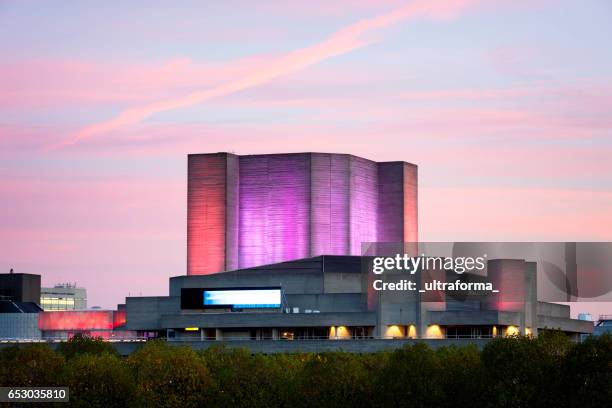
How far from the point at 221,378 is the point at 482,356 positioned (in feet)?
112

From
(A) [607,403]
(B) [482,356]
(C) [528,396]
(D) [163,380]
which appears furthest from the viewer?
(D) [163,380]

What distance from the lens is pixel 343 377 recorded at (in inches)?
6619

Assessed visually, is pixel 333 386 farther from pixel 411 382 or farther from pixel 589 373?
pixel 589 373

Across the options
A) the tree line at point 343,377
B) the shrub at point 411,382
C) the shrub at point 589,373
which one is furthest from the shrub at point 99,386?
the shrub at point 589,373

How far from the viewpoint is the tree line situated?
148750 millimetres

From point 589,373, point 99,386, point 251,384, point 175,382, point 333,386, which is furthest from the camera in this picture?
point 251,384

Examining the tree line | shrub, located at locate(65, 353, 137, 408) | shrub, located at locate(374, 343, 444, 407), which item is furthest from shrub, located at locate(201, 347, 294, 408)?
shrub, located at locate(374, 343, 444, 407)

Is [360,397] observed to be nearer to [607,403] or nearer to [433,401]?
[433,401]

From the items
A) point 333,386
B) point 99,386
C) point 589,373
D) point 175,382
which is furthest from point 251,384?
point 589,373

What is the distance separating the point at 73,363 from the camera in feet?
577

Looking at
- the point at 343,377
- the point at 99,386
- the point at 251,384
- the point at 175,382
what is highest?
the point at 343,377

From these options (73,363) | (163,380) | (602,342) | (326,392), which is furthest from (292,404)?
(602,342)

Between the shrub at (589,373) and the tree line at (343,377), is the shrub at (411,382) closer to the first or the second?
the tree line at (343,377)

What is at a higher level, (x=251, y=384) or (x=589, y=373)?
(x=589, y=373)
